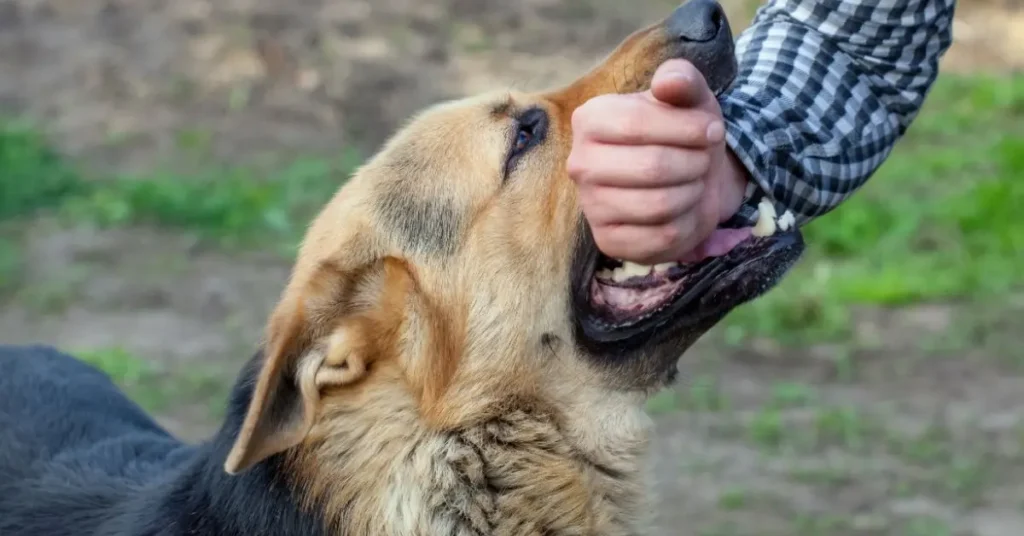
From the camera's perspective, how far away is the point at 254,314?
7969 millimetres

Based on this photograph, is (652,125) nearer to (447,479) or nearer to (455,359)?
(455,359)

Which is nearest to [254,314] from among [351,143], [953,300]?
[351,143]

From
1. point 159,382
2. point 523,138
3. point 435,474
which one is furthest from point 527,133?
point 159,382

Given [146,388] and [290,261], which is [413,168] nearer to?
[146,388]

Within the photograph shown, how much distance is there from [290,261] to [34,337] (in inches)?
69.7

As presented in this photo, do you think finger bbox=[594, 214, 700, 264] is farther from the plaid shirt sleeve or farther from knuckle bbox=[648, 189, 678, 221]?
the plaid shirt sleeve

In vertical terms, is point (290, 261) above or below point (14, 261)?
below

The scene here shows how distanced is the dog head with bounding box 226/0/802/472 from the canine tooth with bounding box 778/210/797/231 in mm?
34

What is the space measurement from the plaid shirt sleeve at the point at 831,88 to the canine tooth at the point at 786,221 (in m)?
0.04

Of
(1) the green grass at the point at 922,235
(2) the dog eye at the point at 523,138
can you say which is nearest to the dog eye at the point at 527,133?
(2) the dog eye at the point at 523,138

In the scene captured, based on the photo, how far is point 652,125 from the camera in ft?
10.00

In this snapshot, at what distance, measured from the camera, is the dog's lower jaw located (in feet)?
11.0

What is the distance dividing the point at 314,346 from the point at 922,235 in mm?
6267

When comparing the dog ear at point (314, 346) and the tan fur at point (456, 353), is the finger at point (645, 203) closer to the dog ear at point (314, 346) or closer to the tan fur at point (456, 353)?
the tan fur at point (456, 353)
